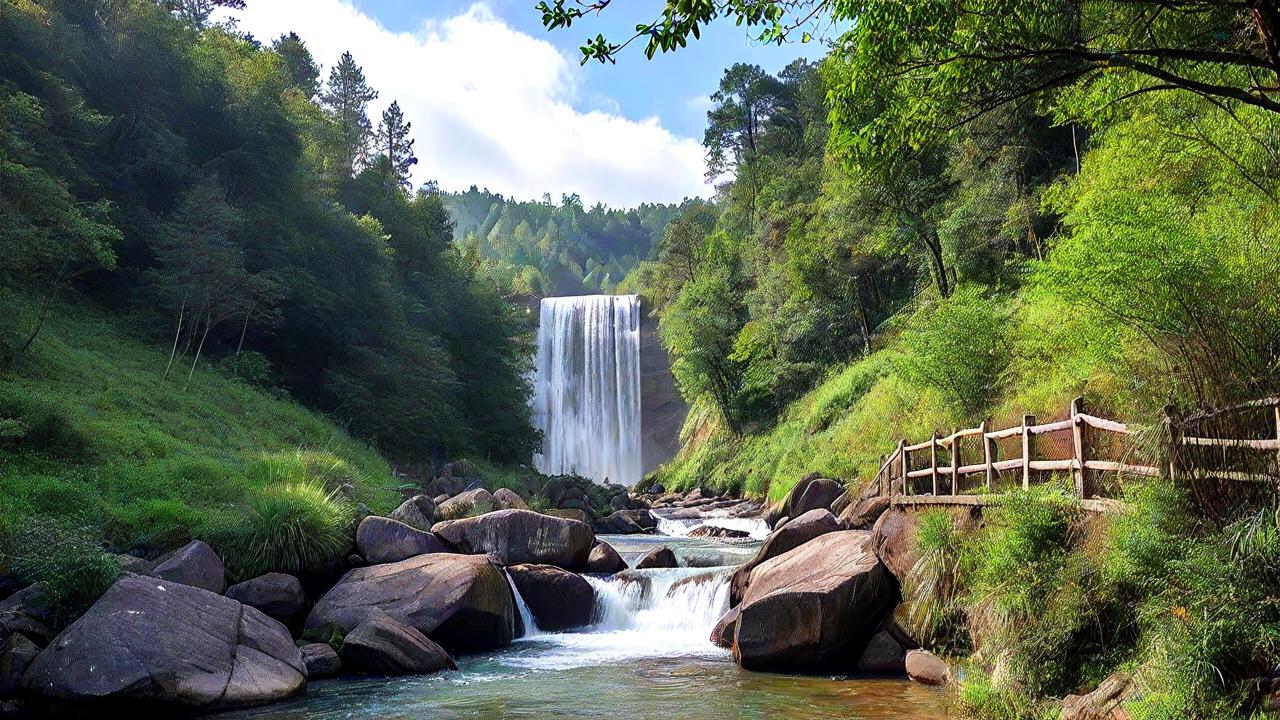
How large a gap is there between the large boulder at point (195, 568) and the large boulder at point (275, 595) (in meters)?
0.32

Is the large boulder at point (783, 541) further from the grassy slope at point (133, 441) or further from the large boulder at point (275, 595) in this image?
the grassy slope at point (133, 441)

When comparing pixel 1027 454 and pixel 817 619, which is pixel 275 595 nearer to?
pixel 817 619

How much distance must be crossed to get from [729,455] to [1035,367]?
2543 cm

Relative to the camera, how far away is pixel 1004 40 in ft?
21.0

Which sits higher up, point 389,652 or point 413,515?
point 413,515

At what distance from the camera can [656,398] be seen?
59.3 m

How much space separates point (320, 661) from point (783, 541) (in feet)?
25.7

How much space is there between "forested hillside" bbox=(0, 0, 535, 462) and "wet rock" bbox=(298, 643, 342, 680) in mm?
11029

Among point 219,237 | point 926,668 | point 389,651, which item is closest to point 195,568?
point 389,651

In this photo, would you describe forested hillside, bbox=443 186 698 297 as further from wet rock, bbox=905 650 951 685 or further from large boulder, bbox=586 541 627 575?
wet rock, bbox=905 650 951 685

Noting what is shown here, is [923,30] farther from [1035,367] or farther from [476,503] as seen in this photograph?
[476,503]

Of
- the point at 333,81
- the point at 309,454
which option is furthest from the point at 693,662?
the point at 333,81

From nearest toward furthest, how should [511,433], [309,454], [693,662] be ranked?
1. [693,662]
2. [309,454]
3. [511,433]

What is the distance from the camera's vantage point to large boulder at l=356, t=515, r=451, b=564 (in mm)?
14148
